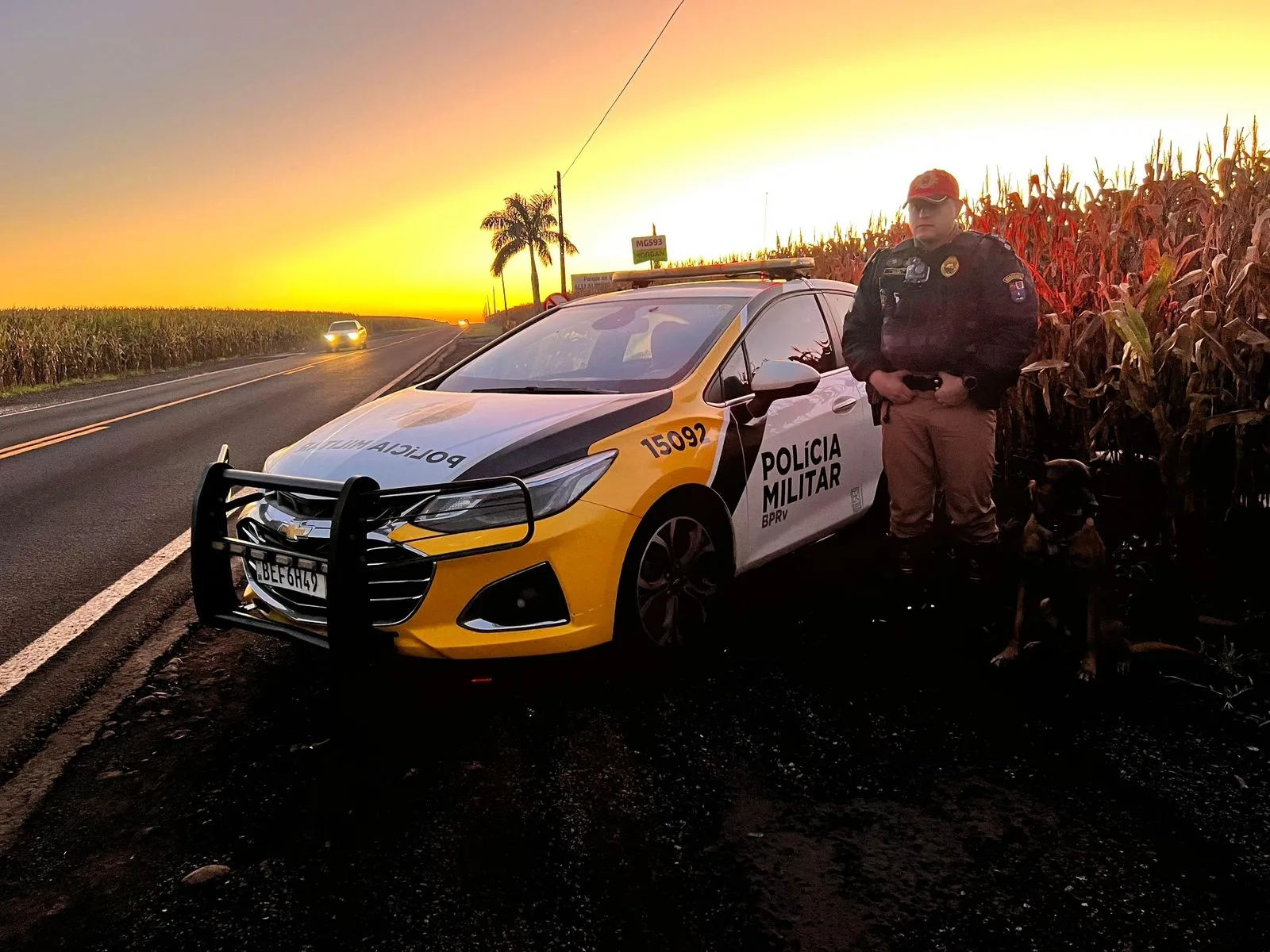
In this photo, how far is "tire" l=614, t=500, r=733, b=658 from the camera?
3.38 metres

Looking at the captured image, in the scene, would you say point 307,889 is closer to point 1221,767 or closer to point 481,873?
point 481,873

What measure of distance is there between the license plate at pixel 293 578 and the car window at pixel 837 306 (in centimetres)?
307

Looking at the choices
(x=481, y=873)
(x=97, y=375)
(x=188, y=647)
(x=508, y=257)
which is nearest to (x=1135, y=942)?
(x=481, y=873)

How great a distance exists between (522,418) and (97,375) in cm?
2582

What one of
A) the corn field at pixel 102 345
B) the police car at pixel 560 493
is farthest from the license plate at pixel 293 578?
the corn field at pixel 102 345

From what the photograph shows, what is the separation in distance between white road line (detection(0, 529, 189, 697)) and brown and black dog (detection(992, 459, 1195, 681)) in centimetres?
392

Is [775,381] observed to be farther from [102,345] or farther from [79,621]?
[102,345]

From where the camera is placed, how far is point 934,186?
4.04 m

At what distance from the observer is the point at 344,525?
9.31ft

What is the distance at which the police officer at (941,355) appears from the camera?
404 centimetres

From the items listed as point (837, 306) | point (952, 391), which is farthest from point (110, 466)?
point (952, 391)

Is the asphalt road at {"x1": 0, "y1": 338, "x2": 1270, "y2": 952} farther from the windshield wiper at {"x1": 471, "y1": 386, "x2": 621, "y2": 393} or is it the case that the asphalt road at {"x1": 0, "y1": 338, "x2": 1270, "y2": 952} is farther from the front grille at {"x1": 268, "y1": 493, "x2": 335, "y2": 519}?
the windshield wiper at {"x1": 471, "y1": 386, "x2": 621, "y2": 393}

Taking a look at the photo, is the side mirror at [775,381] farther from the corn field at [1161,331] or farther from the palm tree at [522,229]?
the palm tree at [522,229]

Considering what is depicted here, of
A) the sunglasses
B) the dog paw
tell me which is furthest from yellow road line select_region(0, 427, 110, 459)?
the dog paw
